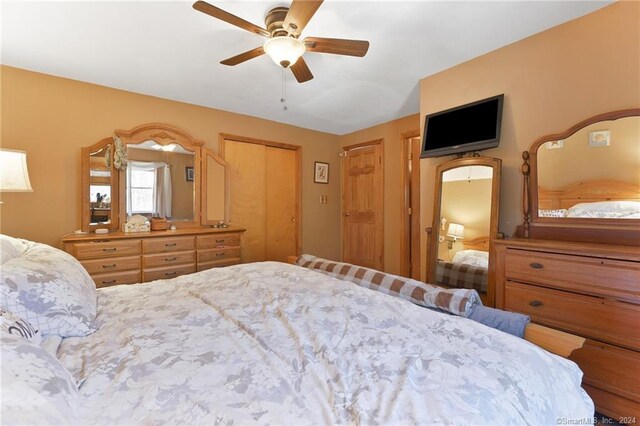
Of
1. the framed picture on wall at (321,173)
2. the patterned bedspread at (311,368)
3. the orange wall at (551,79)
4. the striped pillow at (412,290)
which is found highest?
the orange wall at (551,79)

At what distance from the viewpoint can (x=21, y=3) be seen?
1.79 m

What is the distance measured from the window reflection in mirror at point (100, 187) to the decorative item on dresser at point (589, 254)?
355 cm

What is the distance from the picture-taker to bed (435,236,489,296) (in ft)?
7.48

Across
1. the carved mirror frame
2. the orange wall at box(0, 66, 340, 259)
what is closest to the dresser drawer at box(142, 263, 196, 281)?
the carved mirror frame

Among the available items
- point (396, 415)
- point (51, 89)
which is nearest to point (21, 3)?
point (51, 89)

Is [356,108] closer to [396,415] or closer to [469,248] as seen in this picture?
[469,248]

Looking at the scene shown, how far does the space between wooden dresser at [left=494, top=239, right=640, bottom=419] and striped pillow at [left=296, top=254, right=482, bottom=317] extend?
2.49ft

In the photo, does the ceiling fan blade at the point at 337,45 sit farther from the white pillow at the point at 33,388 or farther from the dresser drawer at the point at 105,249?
the dresser drawer at the point at 105,249

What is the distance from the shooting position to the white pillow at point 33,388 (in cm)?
49

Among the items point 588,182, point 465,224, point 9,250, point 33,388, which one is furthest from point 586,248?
point 9,250

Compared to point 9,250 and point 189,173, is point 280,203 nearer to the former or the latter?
point 189,173

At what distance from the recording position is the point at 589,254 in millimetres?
1593

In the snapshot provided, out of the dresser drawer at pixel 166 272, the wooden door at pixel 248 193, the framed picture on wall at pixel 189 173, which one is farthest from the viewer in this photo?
the wooden door at pixel 248 193

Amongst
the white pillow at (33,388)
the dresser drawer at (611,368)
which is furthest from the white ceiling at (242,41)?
the dresser drawer at (611,368)
